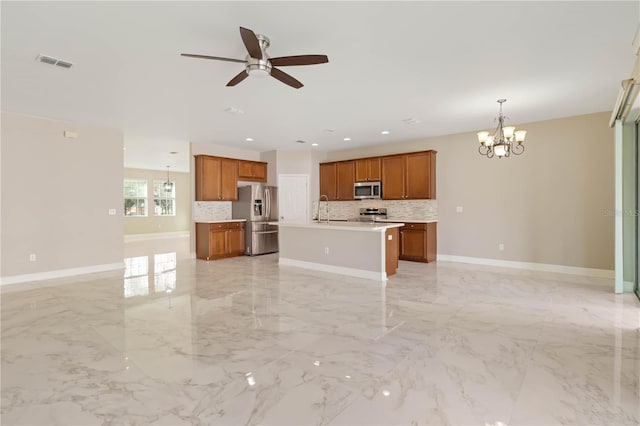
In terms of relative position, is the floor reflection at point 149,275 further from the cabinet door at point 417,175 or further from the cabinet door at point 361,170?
the cabinet door at point 417,175

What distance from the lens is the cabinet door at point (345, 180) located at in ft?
26.4

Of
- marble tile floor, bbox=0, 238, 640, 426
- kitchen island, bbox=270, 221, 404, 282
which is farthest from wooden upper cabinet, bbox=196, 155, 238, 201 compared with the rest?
marble tile floor, bbox=0, 238, 640, 426

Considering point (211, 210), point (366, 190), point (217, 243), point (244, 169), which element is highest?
point (244, 169)

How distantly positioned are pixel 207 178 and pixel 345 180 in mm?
3357

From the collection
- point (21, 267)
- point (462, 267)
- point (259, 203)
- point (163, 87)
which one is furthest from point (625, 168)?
point (21, 267)

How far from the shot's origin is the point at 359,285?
15.7ft

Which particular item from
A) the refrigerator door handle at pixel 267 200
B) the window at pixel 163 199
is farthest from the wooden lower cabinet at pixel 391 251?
the window at pixel 163 199

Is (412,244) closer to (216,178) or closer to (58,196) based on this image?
(216,178)

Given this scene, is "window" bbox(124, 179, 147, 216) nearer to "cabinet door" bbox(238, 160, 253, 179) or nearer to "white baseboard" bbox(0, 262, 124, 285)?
"cabinet door" bbox(238, 160, 253, 179)

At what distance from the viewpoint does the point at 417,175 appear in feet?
23.0

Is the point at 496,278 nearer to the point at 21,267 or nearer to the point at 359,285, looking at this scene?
the point at 359,285

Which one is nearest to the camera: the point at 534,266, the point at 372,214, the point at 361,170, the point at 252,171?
the point at 534,266

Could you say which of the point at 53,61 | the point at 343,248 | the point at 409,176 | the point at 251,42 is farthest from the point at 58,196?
the point at 409,176

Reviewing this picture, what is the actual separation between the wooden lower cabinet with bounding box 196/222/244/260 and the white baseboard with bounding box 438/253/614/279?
15.4ft
